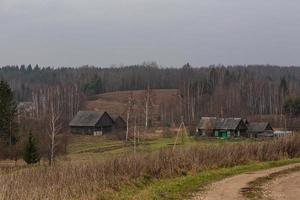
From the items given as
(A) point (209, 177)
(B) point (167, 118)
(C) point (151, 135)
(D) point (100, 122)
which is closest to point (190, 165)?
(A) point (209, 177)

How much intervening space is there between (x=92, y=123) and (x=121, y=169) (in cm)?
6963

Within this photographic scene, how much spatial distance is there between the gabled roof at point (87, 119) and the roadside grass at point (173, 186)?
6585 cm

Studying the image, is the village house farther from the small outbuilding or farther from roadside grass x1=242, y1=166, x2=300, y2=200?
roadside grass x1=242, y1=166, x2=300, y2=200

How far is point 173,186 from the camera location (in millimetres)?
16672

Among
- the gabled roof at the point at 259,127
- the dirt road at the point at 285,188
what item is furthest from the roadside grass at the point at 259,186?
the gabled roof at the point at 259,127

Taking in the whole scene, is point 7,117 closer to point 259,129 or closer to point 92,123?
point 92,123

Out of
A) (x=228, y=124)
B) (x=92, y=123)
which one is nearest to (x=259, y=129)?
(x=228, y=124)

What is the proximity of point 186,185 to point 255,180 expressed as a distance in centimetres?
266

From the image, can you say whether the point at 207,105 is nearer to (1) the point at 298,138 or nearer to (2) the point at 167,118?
(2) the point at 167,118

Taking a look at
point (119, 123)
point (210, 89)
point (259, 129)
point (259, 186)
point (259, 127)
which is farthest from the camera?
point (210, 89)

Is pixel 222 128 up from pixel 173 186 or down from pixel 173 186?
down

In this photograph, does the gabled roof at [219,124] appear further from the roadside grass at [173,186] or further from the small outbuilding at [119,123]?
the roadside grass at [173,186]

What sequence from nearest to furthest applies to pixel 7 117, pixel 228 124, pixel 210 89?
pixel 7 117
pixel 228 124
pixel 210 89

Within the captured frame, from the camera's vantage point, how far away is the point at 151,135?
248 ft
